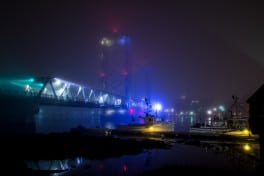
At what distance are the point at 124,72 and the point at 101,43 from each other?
72.1 feet

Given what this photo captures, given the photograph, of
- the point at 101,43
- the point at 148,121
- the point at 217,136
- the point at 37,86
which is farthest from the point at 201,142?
the point at 101,43

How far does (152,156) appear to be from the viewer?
1165 inches

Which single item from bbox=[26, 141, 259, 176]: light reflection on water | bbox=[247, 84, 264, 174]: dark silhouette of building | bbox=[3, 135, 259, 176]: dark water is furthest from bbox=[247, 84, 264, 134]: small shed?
bbox=[26, 141, 259, 176]: light reflection on water

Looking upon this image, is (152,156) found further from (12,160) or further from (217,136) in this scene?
(12,160)

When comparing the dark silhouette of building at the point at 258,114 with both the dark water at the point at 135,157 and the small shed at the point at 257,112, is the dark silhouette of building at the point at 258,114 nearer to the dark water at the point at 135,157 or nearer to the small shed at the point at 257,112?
the small shed at the point at 257,112

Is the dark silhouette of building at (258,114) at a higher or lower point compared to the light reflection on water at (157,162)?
higher

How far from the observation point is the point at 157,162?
2650cm

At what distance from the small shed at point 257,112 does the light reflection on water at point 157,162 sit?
4.16 metres

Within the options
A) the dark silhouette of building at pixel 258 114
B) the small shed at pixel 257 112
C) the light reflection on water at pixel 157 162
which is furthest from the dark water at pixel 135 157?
the small shed at pixel 257 112

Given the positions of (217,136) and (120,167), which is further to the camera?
(217,136)

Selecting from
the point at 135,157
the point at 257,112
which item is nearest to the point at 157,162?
the point at 135,157

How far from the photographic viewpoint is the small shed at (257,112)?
1794 cm

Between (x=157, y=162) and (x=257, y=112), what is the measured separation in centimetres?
1180

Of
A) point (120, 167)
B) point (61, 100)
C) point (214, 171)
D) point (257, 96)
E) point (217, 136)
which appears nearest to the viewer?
point (257, 96)
